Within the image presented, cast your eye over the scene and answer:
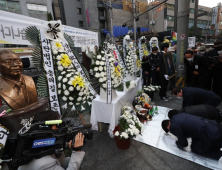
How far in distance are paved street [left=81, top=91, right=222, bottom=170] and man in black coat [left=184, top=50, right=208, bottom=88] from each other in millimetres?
3584

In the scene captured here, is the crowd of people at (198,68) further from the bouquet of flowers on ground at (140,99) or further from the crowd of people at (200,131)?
the crowd of people at (200,131)

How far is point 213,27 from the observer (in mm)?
32906

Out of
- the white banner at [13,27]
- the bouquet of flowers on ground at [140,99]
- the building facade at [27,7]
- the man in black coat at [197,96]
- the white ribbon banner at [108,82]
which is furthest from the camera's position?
the building facade at [27,7]

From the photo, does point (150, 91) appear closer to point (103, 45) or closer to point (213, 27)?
point (103, 45)

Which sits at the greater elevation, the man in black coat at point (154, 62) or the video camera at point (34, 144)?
the man in black coat at point (154, 62)

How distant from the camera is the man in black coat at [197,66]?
462 cm

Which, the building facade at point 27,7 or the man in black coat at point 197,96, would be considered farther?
the building facade at point 27,7

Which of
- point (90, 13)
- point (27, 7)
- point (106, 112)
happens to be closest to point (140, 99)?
point (106, 112)

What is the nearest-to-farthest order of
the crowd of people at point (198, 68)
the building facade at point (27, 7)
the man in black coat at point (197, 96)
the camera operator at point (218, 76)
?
the man in black coat at point (197, 96) < the camera operator at point (218, 76) < the crowd of people at point (198, 68) < the building facade at point (27, 7)

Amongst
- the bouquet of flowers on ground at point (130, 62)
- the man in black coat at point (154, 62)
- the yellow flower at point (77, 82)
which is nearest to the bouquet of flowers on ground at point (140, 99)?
the bouquet of flowers on ground at point (130, 62)

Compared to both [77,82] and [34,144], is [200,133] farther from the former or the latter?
[34,144]

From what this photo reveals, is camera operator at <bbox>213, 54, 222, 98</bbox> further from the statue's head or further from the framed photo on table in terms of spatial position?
the statue's head

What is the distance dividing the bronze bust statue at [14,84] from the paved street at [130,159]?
1.63 metres

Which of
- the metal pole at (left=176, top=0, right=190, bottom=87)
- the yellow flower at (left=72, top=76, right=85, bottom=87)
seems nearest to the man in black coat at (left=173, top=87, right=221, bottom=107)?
the metal pole at (left=176, top=0, right=190, bottom=87)
